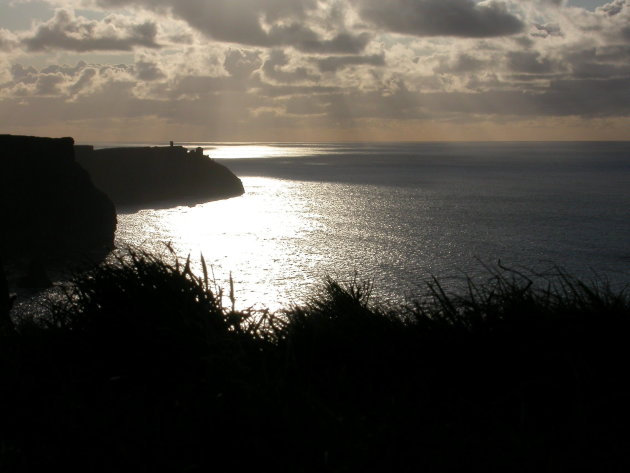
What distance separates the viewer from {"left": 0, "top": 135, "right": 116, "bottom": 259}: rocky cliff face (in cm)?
3959

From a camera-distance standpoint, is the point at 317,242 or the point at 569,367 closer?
the point at 569,367

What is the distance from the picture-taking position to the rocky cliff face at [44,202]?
39594 mm

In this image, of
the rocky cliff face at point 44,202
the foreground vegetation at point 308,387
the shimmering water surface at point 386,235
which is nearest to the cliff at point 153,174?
the shimmering water surface at point 386,235

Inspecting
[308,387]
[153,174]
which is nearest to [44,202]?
[308,387]

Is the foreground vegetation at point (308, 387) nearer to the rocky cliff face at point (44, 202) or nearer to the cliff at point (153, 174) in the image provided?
the rocky cliff face at point (44, 202)

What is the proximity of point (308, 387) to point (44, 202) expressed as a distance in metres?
39.4

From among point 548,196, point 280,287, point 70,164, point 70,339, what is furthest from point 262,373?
point 548,196

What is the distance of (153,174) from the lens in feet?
283

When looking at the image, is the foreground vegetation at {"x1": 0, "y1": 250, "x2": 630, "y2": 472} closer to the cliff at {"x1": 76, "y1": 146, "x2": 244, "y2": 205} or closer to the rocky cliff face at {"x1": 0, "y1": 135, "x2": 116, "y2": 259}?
the rocky cliff face at {"x1": 0, "y1": 135, "x2": 116, "y2": 259}

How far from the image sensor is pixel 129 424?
5.08m

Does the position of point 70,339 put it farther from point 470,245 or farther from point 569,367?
point 470,245

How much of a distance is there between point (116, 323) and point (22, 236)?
36379mm

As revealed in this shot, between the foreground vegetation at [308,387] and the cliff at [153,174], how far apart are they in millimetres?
71463

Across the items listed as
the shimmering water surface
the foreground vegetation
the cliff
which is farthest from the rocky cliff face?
the foreground vegetation
